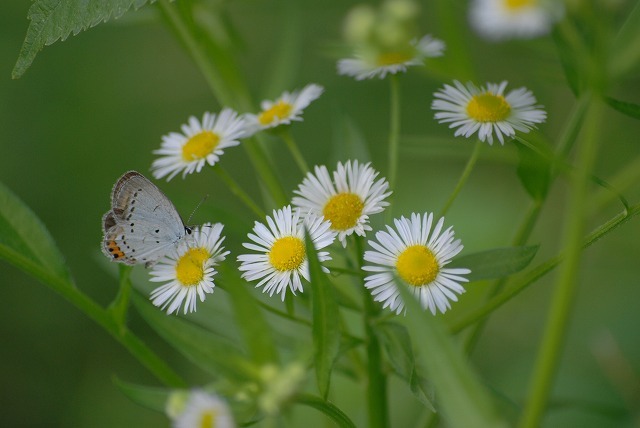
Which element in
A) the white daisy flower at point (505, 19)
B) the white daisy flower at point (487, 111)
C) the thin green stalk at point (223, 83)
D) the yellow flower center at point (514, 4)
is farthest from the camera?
the yellow flower center at point (514, 4)

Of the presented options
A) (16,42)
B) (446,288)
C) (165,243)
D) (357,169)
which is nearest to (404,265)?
(446,288)

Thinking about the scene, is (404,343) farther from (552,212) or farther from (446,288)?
(552,212)

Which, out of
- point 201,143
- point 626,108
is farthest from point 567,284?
point 201,143

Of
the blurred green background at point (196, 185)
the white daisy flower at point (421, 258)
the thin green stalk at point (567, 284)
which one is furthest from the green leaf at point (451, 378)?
the blurred green background at point (196, 185)

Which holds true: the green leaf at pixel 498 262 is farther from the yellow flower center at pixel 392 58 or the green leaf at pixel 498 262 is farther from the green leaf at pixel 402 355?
the yellow flower center at pixel 392 58

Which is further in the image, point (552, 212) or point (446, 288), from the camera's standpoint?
point (552, 212)

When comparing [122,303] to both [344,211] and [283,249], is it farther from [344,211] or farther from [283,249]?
[344,211]
